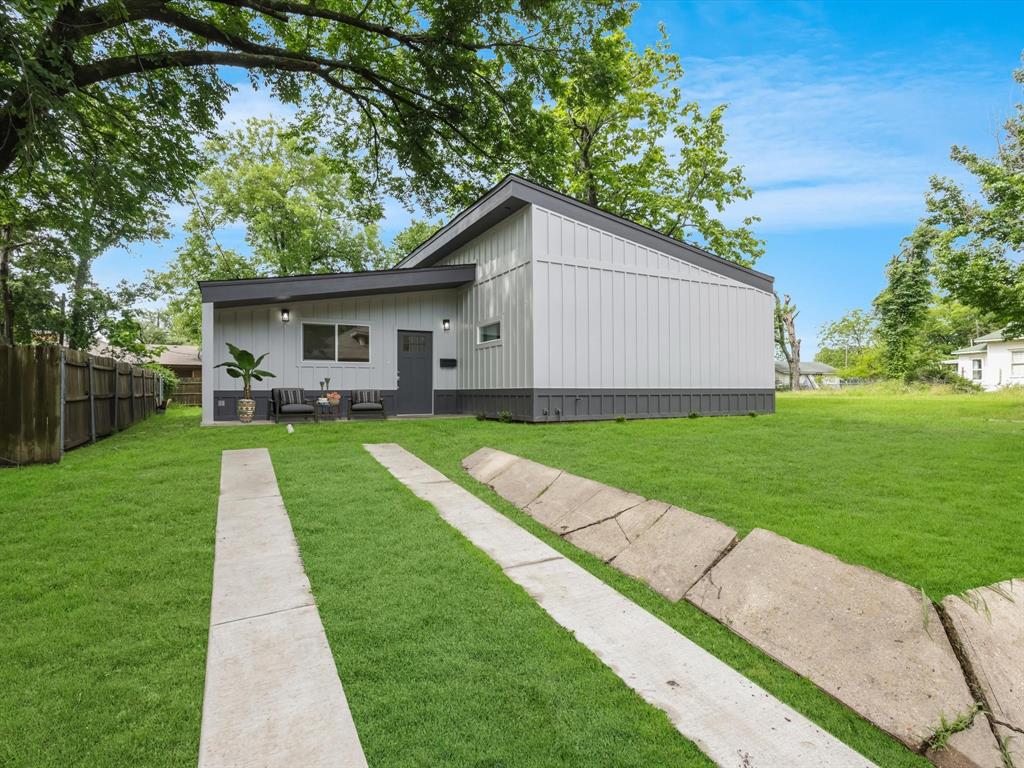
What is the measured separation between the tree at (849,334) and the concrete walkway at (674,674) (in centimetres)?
6778

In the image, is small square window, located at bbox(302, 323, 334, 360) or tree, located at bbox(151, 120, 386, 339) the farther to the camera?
tree, located at bbox(151, 120, 386, 339)

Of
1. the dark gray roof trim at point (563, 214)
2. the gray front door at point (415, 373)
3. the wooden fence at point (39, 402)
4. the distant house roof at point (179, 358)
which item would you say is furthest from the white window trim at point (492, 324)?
the distant house roof at point (179, 358)

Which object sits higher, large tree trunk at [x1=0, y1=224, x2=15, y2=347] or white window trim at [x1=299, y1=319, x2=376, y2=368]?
large tree trunk at [x1=0, y1=224, x2=15, y2=347]

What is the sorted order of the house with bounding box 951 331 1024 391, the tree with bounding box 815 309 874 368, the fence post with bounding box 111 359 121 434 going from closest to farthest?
1. the fence post with bounding box 111 359 121 434
2. the house with bounding box 951 331 1024 391
3. the tree with bounding box 815 309 874 368

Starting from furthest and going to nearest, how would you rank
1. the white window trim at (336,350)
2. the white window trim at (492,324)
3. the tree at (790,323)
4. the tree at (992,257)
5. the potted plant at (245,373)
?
the tree at (790,323)
the tree at (992,257)
the white window trim at (336,350)
the white window trim at (492,324)
the potted plant at (245,373)

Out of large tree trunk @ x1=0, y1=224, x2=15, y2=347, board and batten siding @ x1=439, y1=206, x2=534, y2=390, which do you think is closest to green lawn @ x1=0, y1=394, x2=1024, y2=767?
board and batten siding @ x1=439, y1=206, x2=534, y2=390

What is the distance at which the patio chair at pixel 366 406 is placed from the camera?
11.5 m

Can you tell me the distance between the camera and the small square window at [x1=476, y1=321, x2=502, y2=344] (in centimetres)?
1123

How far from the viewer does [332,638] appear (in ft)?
7.68

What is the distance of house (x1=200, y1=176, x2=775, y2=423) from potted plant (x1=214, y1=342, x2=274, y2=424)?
334mm

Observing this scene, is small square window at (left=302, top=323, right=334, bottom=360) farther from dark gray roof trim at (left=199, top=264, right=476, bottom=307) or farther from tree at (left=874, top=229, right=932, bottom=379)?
tree at (left=874, top=229, right=932, bottom=379)

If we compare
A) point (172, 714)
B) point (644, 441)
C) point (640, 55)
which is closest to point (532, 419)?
point (644, 441)

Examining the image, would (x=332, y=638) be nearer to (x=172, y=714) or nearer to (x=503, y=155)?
(x=172, y=714)

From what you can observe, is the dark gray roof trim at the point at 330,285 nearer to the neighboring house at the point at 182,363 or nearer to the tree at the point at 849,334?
the neighboring house at the point at 182,363
